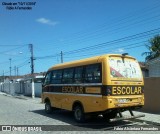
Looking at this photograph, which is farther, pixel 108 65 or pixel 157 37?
pixel 157 37

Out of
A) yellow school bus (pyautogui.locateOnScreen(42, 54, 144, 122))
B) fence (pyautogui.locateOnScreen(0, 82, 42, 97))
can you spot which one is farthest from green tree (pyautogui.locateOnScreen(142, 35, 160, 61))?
yellow school bus (pyautogui.locateOnScreen(42, 54, 144, 122))

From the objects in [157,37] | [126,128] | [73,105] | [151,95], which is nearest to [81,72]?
[73,105]

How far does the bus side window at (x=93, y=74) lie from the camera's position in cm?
1337

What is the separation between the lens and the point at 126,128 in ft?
41.4

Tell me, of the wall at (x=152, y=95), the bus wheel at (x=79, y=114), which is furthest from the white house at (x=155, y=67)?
the bus wheel at (x=79, y=114)

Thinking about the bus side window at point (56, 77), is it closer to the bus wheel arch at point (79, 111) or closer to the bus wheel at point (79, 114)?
the bus wheel arch at point (79, 111)

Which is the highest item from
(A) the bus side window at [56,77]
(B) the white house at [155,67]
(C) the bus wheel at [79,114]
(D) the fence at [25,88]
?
(B) the white house at [155,67]

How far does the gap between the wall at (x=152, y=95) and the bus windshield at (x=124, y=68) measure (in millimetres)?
2852

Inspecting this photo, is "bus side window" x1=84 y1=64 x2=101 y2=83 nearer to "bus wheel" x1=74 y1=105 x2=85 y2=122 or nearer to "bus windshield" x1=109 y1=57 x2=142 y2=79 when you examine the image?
"bus windshield" x1=109 y1=57 x2=142 y2=79

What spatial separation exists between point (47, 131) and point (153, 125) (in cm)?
419

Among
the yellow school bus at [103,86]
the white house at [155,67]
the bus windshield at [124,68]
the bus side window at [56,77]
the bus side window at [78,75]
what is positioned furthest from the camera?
the white house at [155,67]

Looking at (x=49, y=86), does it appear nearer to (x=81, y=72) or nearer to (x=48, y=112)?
(x=48, y=112)

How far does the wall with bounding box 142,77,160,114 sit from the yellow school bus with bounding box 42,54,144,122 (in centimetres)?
273

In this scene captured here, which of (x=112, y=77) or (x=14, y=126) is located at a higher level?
(x=112, y=77)
